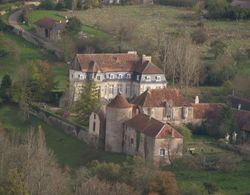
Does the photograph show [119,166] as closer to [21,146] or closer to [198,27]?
[21,146]

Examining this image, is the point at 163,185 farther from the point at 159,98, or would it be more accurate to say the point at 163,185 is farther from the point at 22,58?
the point at 22,58

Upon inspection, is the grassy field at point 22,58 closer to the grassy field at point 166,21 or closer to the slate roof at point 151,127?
the grassy field at point 166,21

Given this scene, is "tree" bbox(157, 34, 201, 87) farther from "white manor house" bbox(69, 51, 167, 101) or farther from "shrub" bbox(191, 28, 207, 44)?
"shrub" bbox(191, 28, 207, 44)

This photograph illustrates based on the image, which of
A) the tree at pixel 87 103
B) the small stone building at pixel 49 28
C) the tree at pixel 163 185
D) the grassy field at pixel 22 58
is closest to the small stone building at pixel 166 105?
the tree at pixel 87 103

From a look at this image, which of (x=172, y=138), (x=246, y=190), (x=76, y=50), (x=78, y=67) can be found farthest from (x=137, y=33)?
(x=246, y=190)

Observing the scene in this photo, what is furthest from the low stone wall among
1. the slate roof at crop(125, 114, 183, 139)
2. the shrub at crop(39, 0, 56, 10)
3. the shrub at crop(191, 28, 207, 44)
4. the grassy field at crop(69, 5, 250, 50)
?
the shrub at crop(39, 0, 56, 10)

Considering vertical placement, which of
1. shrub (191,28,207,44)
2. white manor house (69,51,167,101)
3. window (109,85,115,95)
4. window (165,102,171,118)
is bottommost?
window (165,102,171,118)

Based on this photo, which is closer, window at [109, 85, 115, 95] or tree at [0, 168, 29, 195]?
tree at [0, 168, 29, 195]
